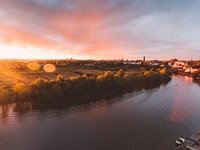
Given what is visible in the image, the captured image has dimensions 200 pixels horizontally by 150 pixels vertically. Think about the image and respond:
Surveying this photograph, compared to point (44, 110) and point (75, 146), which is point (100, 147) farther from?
point (44, 110)

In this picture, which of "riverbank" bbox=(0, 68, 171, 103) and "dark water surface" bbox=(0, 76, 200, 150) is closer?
"dark water surface" bbox=(0, 76, 200, 150)

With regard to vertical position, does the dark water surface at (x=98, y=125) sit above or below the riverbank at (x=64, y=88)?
below

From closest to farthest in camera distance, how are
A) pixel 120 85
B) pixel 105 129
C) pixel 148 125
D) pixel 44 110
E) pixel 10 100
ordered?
pixel 105 129, pixel 148 125, pixel 44 110, pixel 10 100, pixel 120 85

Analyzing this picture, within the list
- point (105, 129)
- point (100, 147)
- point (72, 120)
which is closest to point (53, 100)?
point (72, 120)

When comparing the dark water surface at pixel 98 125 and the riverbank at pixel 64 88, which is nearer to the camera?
the dark water surface at pixel 98 125
